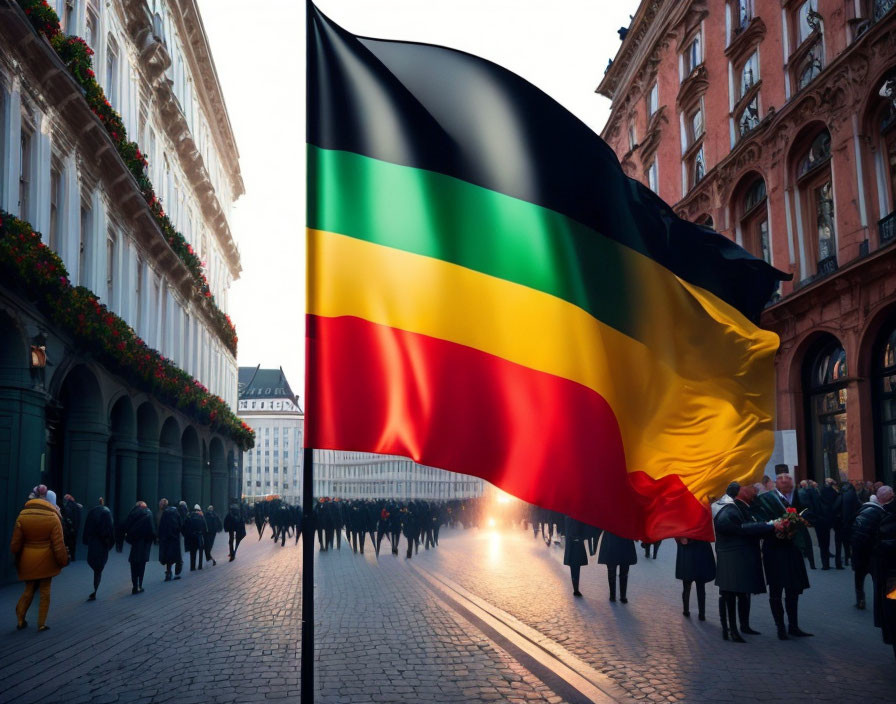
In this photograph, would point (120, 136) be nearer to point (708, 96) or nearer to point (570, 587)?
point (570, 587)

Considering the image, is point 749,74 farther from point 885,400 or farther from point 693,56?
point 885,400

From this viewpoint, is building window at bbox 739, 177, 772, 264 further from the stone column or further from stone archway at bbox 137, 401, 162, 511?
the stone column

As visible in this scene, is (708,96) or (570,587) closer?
(570,587)

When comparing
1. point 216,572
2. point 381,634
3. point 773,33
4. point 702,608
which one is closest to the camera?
point 381,634

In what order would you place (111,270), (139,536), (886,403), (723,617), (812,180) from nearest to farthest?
(723,617)
(139,536)
(886,403)
(812,180)
(111,270)

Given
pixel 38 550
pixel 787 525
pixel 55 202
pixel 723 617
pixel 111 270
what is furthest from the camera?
pixel 111 270

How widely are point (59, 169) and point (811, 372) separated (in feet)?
68.6

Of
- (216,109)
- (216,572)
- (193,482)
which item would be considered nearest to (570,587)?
(216,572)

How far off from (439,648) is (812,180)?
73.4 ft

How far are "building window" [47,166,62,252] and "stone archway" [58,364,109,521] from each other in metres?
3.63

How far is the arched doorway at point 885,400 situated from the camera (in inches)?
933

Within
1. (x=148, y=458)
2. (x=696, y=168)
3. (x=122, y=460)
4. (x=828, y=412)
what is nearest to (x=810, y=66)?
(x=828, y=412)

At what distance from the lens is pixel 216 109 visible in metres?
53.7

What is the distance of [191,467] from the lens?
4284 centimetres
